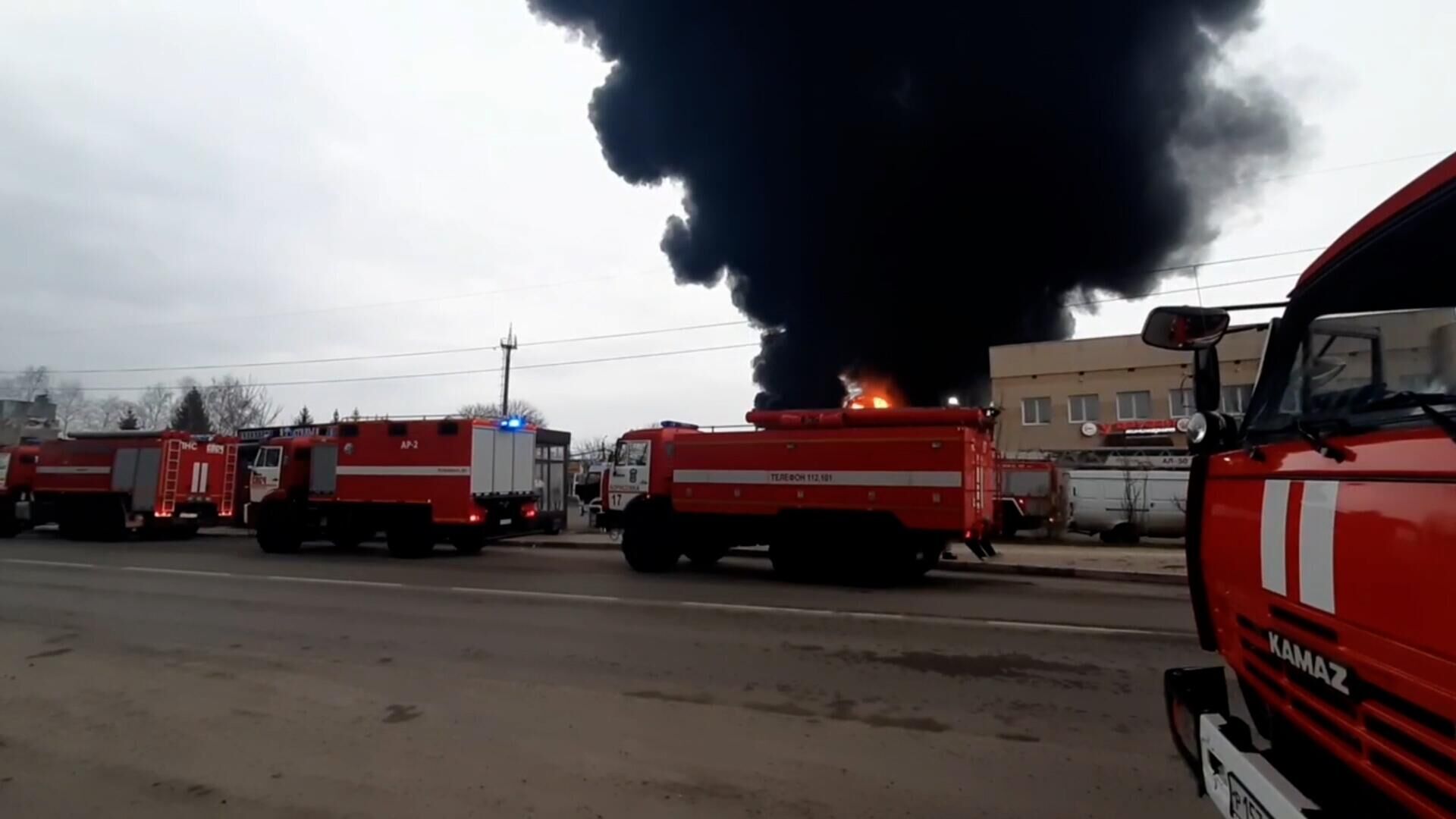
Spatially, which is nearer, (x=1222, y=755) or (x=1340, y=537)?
(x=1340, y=537)

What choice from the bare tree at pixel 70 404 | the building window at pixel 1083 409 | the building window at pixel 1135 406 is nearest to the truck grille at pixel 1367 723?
the building window at pixel 1135 406

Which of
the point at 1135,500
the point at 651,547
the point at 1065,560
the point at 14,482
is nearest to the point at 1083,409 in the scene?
the point at 1135,500

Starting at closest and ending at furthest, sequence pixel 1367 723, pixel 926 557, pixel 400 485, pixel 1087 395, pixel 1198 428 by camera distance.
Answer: pixel 1367 723 < pixel 1198 428 < pixel 926 557 < pixel 400 485 < pixel 1087 395

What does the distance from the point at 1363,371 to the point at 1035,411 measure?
118ft

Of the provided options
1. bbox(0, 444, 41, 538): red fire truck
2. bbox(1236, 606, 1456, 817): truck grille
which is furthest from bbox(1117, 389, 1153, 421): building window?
bbox(0, 444, 41, 538): red fire truck

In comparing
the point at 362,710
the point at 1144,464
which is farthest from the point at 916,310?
the point at 362,710

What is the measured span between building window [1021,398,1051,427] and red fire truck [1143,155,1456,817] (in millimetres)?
34980

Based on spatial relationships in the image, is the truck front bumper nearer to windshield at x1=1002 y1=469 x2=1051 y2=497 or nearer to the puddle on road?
the puddle on road

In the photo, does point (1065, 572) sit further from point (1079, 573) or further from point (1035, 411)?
point (1035, 411)

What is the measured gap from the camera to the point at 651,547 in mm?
12766

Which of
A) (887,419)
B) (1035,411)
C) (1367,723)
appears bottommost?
(1367,723)

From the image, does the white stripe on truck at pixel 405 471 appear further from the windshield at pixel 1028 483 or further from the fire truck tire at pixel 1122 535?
the fire truck tire at pixel 1122 535

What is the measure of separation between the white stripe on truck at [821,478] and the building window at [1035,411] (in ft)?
87.8

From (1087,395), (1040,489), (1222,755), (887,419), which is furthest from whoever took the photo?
(1087,395)
